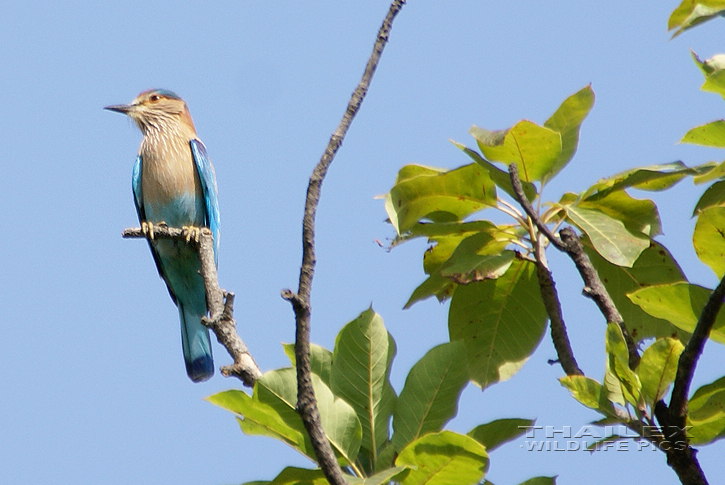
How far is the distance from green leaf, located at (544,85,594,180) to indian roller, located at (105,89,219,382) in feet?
11.9

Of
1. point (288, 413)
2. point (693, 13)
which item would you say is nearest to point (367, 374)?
point (288, 413)

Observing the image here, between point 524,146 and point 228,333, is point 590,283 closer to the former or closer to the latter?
point 524,146

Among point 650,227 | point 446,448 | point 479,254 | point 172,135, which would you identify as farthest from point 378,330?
point 172,135

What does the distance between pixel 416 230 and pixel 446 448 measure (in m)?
1.10

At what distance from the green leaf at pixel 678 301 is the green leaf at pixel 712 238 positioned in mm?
96

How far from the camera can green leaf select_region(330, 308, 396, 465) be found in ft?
8.36

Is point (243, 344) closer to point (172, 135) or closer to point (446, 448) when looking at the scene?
point (446, 448)

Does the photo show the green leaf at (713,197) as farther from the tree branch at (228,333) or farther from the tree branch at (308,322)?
the tree branch at (228,333)

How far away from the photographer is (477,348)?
323 cm

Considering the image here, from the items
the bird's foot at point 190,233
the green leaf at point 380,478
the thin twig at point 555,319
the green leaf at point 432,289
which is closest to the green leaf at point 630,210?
the thin twig at point 555,319

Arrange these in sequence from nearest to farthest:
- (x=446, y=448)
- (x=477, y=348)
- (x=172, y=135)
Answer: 1. (x=446, y=448)
2. (x=477, y=348)
3. (x=172, y=135)

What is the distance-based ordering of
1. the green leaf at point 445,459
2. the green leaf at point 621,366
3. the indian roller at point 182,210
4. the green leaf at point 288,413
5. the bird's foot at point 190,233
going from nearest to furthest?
the green leaf at point 445,459
the green leaf at point 621,366
the green leaf at point 288,413
the bird's foot at point 190,233
the indian roller at point 182,210

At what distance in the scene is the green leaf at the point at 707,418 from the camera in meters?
2.31

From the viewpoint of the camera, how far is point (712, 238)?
239 cm
